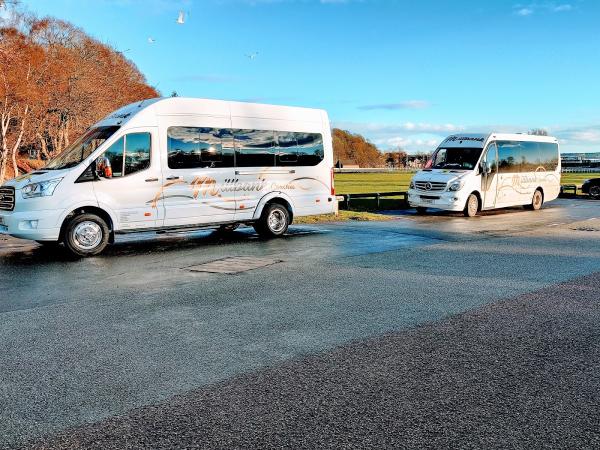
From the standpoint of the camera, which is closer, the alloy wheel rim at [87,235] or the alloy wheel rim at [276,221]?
the alloy wheel rim at [87,235]

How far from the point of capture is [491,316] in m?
6.13

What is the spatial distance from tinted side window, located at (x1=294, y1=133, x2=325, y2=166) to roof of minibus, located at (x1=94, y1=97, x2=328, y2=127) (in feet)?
1.34

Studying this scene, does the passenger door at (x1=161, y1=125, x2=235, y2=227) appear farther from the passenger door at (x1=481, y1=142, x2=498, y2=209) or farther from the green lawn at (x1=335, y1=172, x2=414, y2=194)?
the green lawn at (x1=335, y1=172, x2=414, y2=194)

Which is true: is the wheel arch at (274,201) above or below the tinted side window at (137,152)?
below

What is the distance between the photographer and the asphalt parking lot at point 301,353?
3.51 m

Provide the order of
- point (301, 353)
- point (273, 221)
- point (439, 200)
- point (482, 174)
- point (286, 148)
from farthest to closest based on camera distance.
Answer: point (482, 174) < point (439, 200) < point (286, 148) < point (273, 221) < point (301, 353)

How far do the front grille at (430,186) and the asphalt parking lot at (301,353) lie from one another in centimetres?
927

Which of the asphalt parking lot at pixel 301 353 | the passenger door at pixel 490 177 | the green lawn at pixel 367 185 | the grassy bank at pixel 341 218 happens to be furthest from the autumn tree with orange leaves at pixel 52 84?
the asphalt parking lot at pixel 301 353

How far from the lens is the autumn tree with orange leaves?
36031mm

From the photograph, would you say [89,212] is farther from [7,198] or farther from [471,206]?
[471,206]

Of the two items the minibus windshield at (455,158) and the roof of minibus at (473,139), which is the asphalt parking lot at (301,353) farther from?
the roof of minibus at (473,139)

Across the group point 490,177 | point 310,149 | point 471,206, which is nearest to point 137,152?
point 310,149

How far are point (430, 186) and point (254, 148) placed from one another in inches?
322

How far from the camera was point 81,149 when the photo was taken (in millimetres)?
11219
